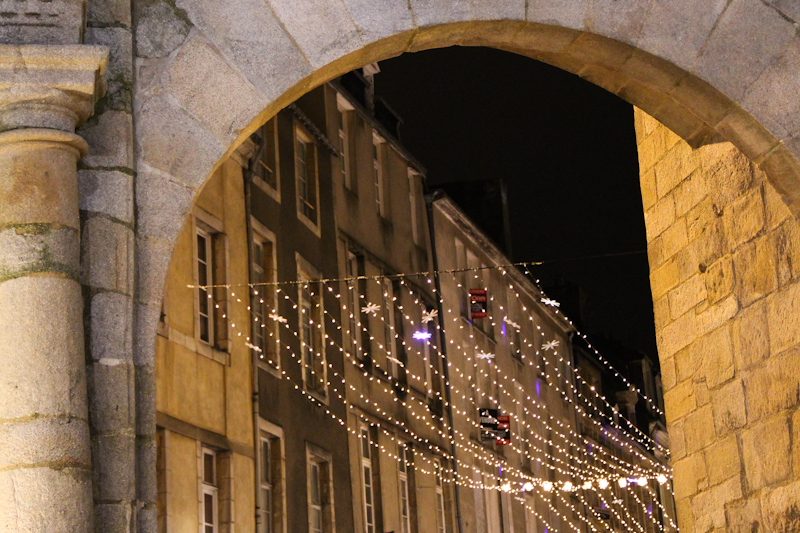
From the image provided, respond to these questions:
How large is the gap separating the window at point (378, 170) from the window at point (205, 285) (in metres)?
6.01

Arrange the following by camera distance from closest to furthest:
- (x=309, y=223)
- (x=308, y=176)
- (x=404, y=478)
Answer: (x=309, y=223)
(x=308, y=176)
(x=404, y=478)

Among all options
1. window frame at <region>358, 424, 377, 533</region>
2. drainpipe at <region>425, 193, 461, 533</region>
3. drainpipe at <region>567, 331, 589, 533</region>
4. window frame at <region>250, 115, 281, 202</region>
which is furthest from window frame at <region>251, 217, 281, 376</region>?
drainpipe at <region>567, 331, 589, 533</region>

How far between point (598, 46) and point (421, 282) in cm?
1483

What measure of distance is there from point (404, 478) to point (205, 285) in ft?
19.6

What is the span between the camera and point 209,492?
38.1 ft

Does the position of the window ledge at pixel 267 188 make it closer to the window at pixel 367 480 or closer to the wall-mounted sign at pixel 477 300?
the window at pixel 367 480

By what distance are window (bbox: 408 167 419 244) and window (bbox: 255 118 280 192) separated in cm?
530

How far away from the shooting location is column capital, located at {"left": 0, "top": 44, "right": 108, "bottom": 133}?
3.76 m

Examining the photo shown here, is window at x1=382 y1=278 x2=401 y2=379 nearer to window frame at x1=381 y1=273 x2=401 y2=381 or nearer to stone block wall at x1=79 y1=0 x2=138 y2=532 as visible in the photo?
window frame at x1=381 y1=273 x2=401 y2=381

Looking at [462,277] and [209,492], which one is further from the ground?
[462,277]

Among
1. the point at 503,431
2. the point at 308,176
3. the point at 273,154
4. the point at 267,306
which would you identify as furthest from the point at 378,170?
the point at 267,306

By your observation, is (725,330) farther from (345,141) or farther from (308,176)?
(345,141)

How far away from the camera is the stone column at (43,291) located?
3445mm

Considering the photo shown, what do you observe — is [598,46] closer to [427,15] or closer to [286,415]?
[427,15]
